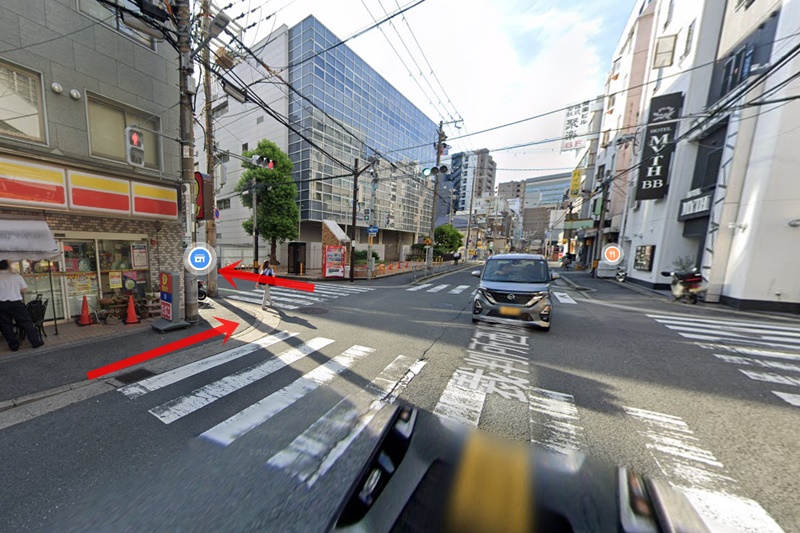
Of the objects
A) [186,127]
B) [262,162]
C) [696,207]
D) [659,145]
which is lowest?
[696,207]

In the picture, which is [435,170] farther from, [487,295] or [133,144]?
[133,144]

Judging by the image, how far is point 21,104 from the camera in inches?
223

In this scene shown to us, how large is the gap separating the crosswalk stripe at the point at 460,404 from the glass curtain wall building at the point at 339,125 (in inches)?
576

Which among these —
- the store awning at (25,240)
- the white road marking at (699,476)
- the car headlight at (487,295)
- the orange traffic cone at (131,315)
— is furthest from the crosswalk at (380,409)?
the store awning at (25,240)

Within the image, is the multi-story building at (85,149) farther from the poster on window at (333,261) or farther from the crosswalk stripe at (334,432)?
the poster on window at (333,261)

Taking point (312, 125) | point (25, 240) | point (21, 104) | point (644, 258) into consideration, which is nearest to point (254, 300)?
point (25, 240)

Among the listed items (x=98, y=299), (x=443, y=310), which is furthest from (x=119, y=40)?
(x=443, y=310)

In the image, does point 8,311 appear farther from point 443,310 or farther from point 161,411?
point 443,310

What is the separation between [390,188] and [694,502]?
3444 cm

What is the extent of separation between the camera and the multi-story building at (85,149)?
5543 millimetres

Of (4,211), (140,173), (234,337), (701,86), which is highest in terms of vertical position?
(701,86)

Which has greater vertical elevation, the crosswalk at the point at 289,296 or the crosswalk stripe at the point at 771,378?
the crosswalk stripe at the point at 771,378

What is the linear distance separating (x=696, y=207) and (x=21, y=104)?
2220cm

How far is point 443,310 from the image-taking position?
9188 millimetres
